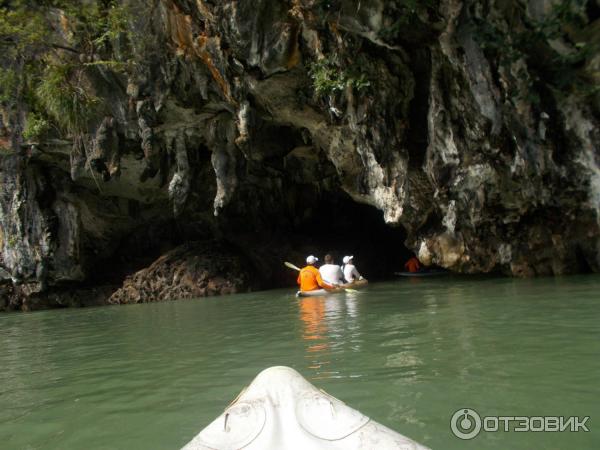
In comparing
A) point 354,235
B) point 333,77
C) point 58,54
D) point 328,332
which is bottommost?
point 328,332

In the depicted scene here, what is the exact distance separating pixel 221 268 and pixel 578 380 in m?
12.9

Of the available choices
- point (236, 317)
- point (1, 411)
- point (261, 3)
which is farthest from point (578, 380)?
point (261, 3)

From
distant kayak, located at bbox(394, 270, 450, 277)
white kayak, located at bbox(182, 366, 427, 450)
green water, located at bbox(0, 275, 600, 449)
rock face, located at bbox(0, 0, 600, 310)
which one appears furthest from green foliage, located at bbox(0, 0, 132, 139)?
white kayak, located at bbox(182, 366, 427, 450)

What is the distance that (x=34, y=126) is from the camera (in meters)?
13.0

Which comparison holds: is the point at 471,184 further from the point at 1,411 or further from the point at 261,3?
the point at 1,411

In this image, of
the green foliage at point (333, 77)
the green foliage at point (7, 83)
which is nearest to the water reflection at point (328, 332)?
the green foliage at point (333, 77)

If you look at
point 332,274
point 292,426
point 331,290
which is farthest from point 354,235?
point 292,426

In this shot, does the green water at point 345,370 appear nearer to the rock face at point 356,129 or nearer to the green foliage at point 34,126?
the rock face at point 356,129

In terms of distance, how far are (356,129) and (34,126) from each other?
905 centimetres

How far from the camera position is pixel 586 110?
847 cm

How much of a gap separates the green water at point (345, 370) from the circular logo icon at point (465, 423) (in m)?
0.04

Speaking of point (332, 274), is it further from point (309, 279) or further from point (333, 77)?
point (333, 77)

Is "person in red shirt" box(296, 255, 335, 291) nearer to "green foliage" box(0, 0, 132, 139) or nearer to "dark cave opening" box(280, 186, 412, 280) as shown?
"dark cave opening" box(280, 186, 412, 280)

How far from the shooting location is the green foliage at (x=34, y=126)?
1297cm
